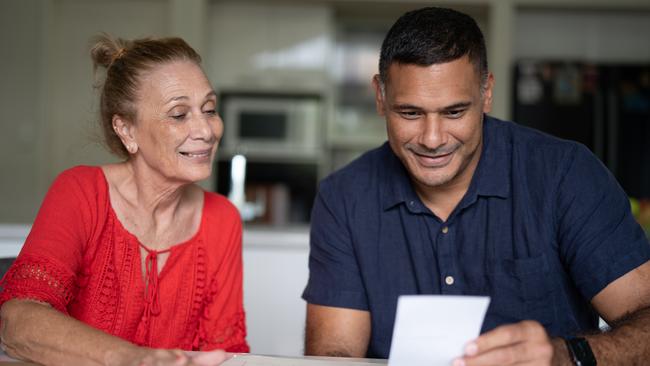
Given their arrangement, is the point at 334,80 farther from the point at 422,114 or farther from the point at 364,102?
the point at 422,114

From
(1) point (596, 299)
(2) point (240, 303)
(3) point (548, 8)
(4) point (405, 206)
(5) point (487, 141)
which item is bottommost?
(2) point (240, 303)

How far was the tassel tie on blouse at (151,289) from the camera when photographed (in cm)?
159

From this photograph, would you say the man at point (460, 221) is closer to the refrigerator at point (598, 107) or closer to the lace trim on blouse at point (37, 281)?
the lace trim on blouse at point (37, 281)

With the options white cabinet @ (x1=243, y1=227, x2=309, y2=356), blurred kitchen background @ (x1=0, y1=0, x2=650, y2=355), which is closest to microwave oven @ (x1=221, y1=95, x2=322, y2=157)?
blurred kitchen background @ (x1=0, y1=0, x2=650, y2=355)

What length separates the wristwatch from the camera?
114 cm

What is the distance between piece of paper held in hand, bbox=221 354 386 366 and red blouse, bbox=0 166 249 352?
40 centimetres

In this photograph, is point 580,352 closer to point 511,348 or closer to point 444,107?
point 511,348

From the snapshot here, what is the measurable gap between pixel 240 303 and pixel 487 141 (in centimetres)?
69

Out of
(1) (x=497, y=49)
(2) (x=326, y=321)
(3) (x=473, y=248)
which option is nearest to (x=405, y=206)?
(3) (x=473, y=248)

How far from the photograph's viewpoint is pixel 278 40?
16.9ft

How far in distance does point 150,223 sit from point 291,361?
0.63 meters

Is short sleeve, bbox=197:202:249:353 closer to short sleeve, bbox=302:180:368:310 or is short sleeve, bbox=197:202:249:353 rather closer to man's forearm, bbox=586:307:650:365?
short sleeve, bbox=302:180:368:310

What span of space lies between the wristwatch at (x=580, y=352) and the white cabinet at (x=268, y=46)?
4.09 m

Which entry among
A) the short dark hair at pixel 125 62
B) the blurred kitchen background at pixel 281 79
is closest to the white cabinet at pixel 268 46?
the blurred kitchen background at pixel 281 79
